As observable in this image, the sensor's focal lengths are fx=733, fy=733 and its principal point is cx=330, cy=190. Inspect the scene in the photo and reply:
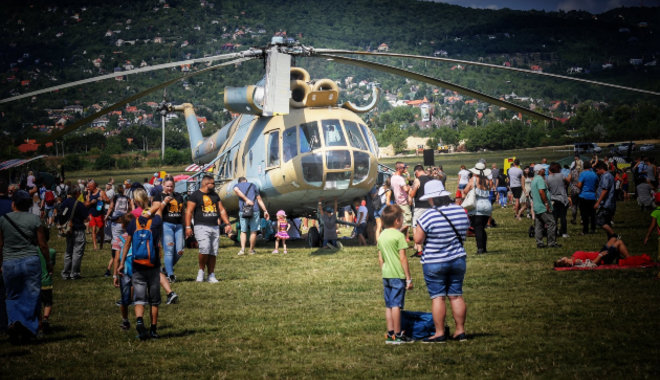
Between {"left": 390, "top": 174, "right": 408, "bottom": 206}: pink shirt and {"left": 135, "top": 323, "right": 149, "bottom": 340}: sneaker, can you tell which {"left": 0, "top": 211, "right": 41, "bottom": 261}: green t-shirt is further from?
{"left": 390, "top": 174, "right": 408, "bottom": 206}: pink shirt

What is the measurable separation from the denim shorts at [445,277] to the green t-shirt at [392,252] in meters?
0.31

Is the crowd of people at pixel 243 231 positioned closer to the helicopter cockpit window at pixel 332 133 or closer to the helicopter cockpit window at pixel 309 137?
the helicopter cockpit window at pixel 309 137

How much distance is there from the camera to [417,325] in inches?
333

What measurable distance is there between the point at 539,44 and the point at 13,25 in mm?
135024

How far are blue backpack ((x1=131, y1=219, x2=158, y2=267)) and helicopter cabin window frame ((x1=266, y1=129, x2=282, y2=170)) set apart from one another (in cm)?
907

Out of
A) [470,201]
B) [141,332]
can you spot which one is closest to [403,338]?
[141,332]

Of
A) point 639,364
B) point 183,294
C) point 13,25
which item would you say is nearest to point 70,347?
point 183,294

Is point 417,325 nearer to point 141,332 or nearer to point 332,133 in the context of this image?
point 141,332

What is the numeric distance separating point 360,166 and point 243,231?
11.1 feet

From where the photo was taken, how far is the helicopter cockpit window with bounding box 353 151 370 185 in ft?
56.7

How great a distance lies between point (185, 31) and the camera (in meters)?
196

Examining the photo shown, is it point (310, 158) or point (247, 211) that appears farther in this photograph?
point (247, 211)

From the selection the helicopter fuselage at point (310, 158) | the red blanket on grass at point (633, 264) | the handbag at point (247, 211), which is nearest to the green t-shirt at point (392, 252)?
the red blanket on grass at point (633, 264)

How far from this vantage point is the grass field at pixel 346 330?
719cm
